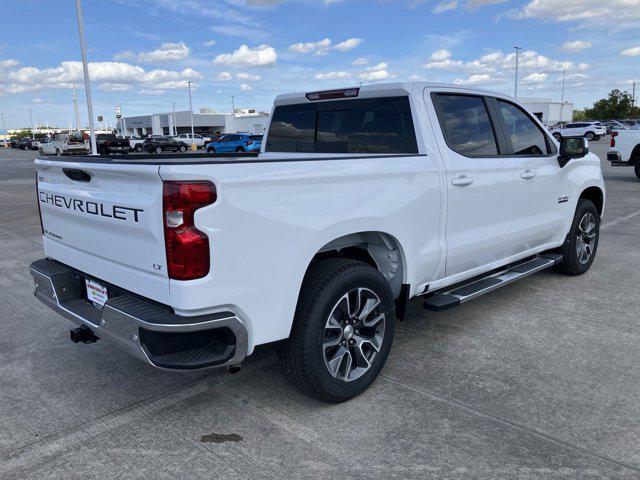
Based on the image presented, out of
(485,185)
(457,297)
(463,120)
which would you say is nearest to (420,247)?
(457,297)

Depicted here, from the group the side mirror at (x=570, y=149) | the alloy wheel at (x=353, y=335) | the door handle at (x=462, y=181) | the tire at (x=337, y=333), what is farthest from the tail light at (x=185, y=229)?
the side mirror at (x=570, y=149)

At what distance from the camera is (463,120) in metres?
4.20

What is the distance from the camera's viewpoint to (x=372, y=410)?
3248 mm

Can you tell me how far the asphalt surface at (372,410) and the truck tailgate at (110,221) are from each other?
2.85 feet

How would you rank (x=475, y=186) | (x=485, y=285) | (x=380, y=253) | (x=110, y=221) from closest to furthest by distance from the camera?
(x=110, y=221) < (x=380, y=253) < (x=475, y=186) < (x=485, y=285)

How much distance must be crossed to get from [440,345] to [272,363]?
131 cm

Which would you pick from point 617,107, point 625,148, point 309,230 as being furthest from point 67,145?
point 617,107

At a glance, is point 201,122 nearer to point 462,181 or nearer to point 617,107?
point 617,107

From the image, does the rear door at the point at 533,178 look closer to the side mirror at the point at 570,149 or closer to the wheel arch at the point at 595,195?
the side mirror at the point at 570,149

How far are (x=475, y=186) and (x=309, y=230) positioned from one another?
1.73 metres

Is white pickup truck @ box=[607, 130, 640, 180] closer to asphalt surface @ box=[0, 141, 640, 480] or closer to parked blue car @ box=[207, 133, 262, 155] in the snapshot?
asphalt surface @ box=[0, 141, 640, 480]

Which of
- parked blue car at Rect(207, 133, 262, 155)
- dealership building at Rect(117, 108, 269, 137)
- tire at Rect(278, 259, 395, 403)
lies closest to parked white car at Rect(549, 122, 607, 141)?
parked blue car at Rect(207, 133, 262, 155)

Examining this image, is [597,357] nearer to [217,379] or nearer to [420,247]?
[420,247]

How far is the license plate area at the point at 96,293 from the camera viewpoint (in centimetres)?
309
